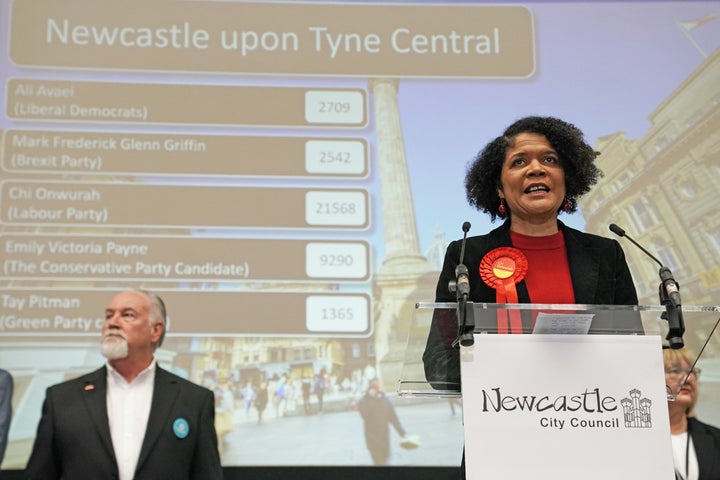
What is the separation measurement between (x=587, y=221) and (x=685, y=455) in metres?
1.52

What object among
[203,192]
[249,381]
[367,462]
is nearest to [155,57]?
[203,192]

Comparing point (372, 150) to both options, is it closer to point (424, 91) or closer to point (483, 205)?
point (424, 91)

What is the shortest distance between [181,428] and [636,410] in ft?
5.62

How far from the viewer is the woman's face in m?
1.62

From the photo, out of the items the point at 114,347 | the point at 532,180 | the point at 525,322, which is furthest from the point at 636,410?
the point at 114,347

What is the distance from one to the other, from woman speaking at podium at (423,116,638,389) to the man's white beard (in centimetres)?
153

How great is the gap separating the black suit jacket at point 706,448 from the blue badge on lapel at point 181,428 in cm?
171

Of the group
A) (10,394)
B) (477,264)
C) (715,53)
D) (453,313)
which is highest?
(715,53)

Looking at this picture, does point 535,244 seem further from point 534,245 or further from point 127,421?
point 127,421

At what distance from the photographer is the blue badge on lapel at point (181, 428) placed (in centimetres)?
255

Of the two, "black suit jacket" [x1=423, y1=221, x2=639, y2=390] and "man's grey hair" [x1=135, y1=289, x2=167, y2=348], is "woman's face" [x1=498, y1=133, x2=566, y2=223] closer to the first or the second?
"black suit jacket" [x1=423, y1=221, x2=639, y2=390]

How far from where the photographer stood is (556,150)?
1.76m

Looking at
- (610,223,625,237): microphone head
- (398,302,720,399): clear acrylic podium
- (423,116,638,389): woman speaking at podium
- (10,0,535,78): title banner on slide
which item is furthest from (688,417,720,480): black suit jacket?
(10,0,535,78): title banner on slide

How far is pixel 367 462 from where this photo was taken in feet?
11.2
